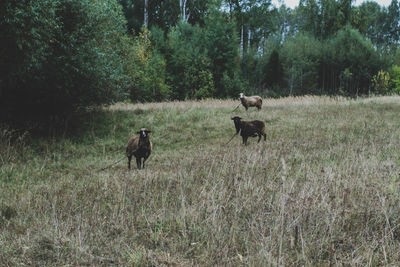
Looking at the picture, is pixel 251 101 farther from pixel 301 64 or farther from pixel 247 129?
pixel 301 64

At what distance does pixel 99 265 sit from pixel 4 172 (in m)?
6.94

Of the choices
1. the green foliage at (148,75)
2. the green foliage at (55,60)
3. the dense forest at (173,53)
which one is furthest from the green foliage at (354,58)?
the green foliage at (55,60)

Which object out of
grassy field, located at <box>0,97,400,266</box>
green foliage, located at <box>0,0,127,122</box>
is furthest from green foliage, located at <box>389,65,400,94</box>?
grassy field, located at <box>0,97,400,266</box>

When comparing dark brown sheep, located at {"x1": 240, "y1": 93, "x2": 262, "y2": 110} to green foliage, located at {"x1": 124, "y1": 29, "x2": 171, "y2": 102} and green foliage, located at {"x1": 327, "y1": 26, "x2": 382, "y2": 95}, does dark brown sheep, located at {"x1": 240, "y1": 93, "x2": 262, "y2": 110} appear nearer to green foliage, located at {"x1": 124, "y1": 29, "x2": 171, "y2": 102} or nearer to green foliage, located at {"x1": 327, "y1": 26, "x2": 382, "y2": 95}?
green foliage, located at {"x1": 124, "y1": 29, "x2": 171, "y2": 102}

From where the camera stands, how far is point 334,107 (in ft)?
66.2

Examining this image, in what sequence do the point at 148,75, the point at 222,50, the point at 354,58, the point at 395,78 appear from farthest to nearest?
the point at 395,78 → the point at 354,58 → the point at 222,50 → the point at 148,75

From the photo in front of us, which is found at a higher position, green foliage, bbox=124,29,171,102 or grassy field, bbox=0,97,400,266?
green foliage, bbox=124,29,171,102

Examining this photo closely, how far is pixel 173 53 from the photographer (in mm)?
37219

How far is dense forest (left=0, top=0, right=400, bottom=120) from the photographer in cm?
1218

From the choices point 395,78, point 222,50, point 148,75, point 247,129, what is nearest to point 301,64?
point 222,50

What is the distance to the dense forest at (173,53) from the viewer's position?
12184 mm

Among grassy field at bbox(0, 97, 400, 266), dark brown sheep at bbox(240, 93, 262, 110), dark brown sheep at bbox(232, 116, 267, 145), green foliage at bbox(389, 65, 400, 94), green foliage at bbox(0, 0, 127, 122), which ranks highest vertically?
green foliage at bbox(389, 65, 400, 94)

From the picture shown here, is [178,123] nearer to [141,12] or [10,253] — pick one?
[10,253]

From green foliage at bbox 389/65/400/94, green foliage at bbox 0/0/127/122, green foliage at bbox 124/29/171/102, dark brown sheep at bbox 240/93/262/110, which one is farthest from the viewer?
green foliage at bbox 389/65/400/94
